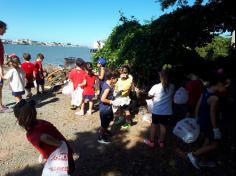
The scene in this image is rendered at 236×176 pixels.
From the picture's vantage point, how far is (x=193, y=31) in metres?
9.36

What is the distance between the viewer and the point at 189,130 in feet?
20.2

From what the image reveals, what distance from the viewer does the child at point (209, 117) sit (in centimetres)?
522

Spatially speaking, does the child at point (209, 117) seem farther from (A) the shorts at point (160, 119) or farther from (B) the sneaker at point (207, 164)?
(A) the shorts at point (160, 119)

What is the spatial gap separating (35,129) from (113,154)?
2952mm

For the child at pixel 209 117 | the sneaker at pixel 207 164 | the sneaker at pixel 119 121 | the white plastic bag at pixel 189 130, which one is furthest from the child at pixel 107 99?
the sneaker at pixel 207 164

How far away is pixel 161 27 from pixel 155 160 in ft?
17.2

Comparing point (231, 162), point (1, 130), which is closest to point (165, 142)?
point (231, 162)

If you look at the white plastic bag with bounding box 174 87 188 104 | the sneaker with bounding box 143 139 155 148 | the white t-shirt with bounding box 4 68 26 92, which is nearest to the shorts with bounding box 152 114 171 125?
the sneaker with bounding box 143 139 155 148

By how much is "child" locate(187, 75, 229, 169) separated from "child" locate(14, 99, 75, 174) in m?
2.69

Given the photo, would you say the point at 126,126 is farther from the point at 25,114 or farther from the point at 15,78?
the point at 25,114

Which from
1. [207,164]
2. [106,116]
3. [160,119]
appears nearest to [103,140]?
[106,116]

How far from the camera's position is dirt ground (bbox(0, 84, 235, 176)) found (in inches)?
222

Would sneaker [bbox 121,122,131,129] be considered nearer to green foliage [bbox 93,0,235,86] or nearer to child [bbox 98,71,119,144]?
child [bbox 98,71,119,144]

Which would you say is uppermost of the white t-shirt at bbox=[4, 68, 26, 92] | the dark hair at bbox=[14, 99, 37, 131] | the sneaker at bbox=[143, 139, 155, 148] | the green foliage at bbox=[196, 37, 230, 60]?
the green foliage at bbox=[196, 37, 230, 60]
